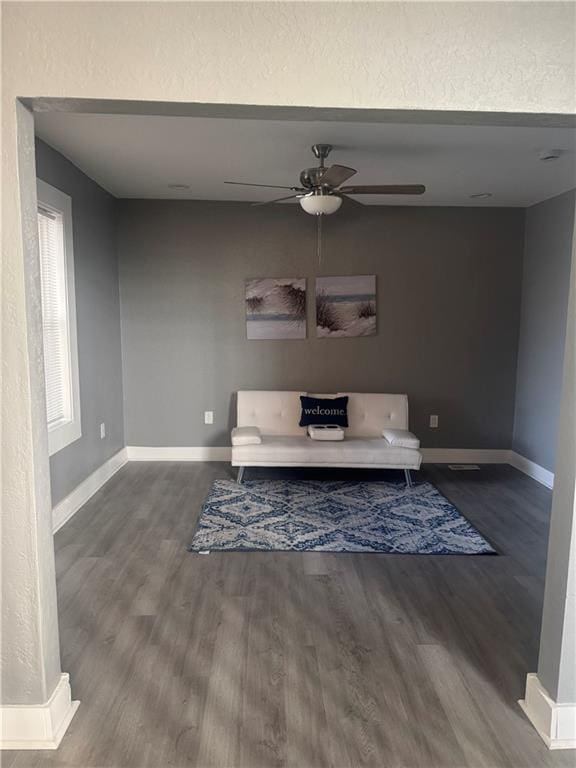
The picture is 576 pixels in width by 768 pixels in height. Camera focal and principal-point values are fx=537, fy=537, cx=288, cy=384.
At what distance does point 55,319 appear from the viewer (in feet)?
12.6

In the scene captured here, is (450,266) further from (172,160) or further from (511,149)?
(172,160)

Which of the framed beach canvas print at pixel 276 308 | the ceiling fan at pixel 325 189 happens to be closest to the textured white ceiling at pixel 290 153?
the ceiling fan at pixel 325 189

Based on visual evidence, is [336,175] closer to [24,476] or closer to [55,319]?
[55,319]

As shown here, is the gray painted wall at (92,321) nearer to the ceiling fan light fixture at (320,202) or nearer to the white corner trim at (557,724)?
the ceiling fan light fixture at (320,202)

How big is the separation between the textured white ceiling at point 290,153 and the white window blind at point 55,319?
55cm

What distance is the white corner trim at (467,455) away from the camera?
539 cm

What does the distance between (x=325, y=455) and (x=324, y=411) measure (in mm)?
598

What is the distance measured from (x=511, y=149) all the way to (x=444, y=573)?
Result: 263 centimetres

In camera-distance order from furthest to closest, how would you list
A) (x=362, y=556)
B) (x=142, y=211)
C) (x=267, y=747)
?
(x=142, y=211) < (x=362, y=556) < (x=267, y=747)

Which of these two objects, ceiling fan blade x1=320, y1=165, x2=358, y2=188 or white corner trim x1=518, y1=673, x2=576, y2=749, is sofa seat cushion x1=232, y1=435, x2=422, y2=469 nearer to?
ceiling fan blade x1=320, y1=165, x2=358, y2=188

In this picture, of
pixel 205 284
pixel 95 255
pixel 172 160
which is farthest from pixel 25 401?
pixel 205 284

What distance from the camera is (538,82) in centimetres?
166

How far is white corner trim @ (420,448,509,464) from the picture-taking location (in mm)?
5387

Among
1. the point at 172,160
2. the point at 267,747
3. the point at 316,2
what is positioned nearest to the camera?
the point at 316,2
